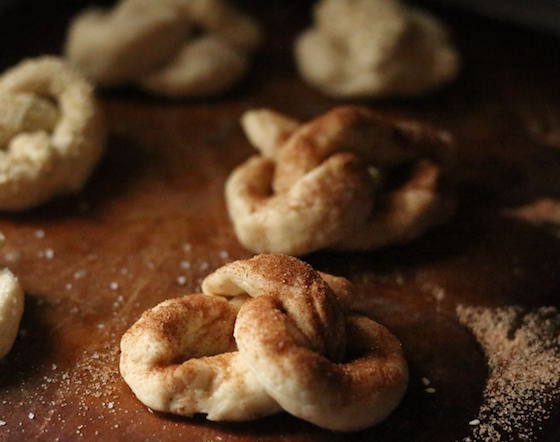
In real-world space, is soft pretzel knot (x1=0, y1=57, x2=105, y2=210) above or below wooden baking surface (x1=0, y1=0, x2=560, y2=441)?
above

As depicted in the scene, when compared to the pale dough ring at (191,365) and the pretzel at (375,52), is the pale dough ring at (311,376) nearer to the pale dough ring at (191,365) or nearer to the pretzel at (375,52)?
the pale dough ring at (191,365)

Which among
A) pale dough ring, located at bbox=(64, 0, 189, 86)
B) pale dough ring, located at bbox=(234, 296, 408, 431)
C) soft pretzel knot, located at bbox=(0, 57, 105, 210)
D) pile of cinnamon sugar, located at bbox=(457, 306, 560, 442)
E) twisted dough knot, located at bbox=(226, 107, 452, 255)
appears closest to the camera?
pale dough ring, located at bbox=(234, 296, 408, 431)

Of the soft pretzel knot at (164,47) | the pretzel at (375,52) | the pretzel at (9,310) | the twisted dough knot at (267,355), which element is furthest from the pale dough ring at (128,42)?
the twisted dough knot at (267,355)

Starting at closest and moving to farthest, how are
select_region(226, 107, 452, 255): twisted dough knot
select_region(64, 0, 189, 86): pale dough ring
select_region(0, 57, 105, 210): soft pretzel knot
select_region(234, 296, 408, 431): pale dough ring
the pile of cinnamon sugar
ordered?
select_region(234, 296, 408, 431): pale dough ring
the pile of cinnamon sugar
select_region(226, 107, 452, 255): twisted dough knot
select_region(0, 57, 105, 210): soft pretzel knot
select_region(64, 0, 189, 86): pale dough ring

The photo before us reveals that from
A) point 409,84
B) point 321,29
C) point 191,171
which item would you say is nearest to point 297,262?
point 191,171

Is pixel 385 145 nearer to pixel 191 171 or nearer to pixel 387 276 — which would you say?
pixel 387 276

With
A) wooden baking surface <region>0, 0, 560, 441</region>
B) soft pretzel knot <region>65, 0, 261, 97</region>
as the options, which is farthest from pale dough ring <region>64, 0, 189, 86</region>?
wooden baking surface <region>0, 0, 560, 441</region>

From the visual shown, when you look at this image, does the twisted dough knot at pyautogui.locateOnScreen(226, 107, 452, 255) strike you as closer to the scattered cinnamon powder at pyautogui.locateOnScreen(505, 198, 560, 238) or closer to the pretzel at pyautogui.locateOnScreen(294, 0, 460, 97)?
the scattered cinnamon powder at pyautogui.locateOnScreen(505, 198, 560, 238)
